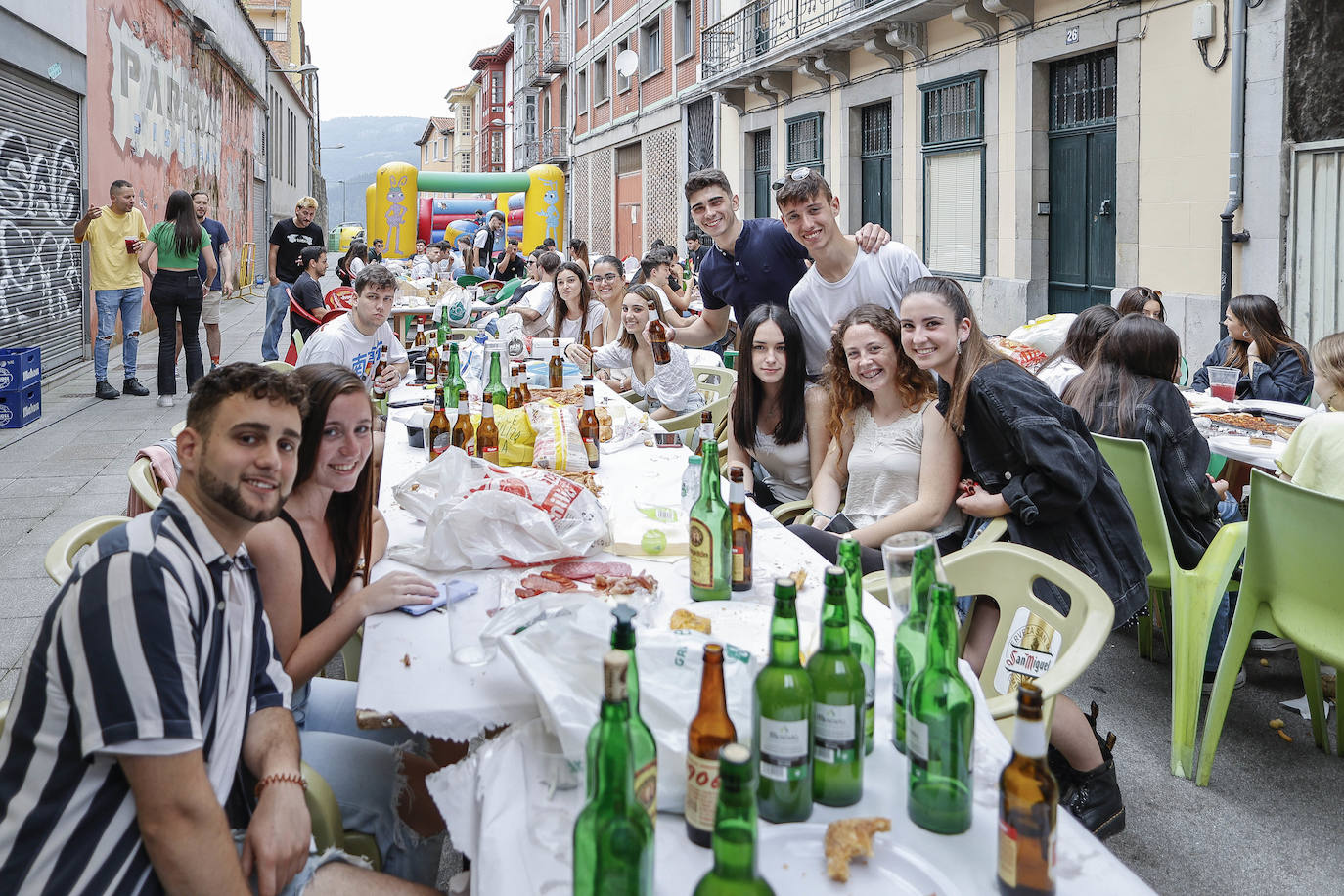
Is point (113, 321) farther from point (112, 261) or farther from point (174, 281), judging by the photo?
point (174, 281)

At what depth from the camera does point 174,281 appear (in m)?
9.64

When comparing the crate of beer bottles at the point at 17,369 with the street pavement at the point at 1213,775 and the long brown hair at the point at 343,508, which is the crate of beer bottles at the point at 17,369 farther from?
the long brown hair at the point at 343,508

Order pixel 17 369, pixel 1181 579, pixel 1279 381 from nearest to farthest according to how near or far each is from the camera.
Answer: pixel 1181 579
pixel 1279 381
pixel 17 369

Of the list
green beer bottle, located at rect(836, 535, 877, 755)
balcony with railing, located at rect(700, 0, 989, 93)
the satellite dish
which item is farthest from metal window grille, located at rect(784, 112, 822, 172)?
green beer bottle, located at rect(836, 535, 877, 755)

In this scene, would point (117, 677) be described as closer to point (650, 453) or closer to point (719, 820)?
point (719, 820)

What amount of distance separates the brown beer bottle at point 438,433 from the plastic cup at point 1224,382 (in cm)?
401

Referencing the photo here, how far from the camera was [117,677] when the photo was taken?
149 cm

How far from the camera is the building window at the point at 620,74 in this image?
27.3 meters

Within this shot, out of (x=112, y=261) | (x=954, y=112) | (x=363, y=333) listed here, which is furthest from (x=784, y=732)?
(x=954, y=112)

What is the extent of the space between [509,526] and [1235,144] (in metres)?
8.64

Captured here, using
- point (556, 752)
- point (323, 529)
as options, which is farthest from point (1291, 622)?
point (323, 529)

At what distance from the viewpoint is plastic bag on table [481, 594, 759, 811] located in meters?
1.60

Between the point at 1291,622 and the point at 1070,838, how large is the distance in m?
2.05

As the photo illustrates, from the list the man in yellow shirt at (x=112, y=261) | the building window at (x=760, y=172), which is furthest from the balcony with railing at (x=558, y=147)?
the man in yellow shirt at (x=112, y=261)
